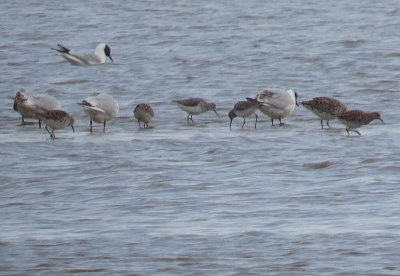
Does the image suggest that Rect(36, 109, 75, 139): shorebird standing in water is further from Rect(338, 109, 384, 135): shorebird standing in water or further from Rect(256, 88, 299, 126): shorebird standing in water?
Rect(338, 109, 384, 135): shorebird standing in water

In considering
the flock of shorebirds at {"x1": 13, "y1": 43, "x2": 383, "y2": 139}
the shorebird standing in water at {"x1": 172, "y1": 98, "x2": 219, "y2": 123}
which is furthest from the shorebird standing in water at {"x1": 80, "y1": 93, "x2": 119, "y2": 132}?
the shorebird standing in water at {"x1": 172, "y1": 98, "x2": 219, "y2": 123}

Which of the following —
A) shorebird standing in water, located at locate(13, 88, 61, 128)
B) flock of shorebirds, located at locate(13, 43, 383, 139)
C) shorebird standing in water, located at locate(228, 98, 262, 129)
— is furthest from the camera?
shorebird standing in water, located at locate(13, 88, 61, 128)

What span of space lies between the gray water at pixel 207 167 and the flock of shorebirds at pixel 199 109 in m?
0.15

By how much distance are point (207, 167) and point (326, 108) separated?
2.62 m

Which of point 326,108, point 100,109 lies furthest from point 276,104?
point 100,109

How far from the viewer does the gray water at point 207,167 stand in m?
8.65

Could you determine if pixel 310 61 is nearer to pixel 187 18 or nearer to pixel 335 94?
pixel 335 94

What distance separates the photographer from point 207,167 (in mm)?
12211

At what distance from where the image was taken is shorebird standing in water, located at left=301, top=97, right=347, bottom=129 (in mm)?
14438

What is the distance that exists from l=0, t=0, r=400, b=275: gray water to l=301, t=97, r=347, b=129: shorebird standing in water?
19 cm

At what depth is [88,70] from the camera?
839 inches

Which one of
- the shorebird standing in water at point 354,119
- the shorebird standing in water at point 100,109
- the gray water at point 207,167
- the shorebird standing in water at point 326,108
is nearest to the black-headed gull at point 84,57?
the gray water at point 207,167

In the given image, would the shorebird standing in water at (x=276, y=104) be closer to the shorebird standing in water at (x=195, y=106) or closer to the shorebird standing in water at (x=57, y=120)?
the shorebird standing in water at (x=195, y=106)

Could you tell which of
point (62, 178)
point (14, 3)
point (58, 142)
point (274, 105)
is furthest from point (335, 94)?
point (14, 3)
